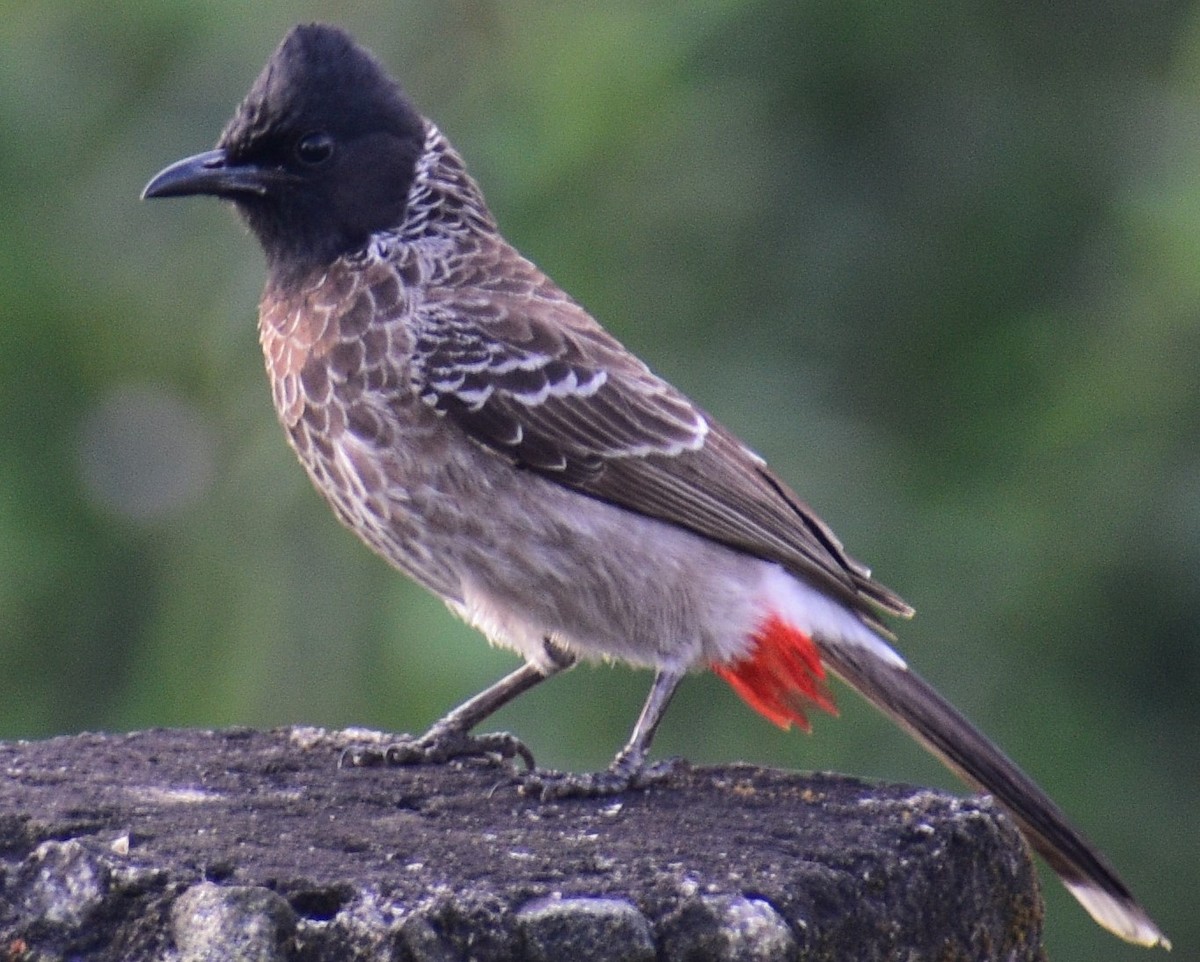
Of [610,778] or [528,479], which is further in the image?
[528,479]

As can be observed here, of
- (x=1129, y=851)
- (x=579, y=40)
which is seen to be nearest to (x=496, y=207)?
(x=579, y=40)

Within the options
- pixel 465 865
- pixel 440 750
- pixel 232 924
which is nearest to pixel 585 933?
pixel 465 865

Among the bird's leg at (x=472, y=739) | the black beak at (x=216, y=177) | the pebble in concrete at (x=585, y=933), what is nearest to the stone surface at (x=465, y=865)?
the pebble in concrete at (x=585, y=933)

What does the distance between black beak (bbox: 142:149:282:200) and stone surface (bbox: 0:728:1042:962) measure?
1.33 m

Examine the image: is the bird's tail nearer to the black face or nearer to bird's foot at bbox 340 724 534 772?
bird's foot at bbox 340 724 534 772

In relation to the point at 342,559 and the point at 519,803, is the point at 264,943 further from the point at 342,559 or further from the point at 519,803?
the point at 342,559

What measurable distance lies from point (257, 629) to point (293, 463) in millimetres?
473

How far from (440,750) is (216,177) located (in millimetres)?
1441

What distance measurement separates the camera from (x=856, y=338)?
18.0ft

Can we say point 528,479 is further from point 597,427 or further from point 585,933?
point 585,933

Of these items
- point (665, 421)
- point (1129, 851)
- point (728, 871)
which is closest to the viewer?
point (728, 871)

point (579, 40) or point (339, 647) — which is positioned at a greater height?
point (579, 40)

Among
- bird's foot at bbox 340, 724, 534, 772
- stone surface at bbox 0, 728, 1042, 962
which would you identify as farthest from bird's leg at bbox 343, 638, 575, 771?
stone surface at bbox 0, 728, 1042, 962

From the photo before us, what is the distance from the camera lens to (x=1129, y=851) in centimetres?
519
